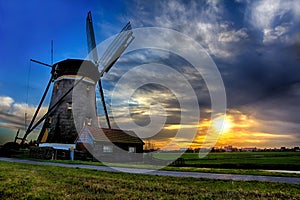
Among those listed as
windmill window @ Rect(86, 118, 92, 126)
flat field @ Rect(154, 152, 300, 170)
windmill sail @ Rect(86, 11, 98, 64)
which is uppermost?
windmill sail @ Rect(86, 11, 98, 64)

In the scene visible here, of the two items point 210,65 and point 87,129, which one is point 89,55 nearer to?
point 87,129

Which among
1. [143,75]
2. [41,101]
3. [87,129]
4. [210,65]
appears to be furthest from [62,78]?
[210,65]

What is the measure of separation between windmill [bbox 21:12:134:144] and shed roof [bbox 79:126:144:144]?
9.78 feet

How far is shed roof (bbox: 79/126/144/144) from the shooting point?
2686cm

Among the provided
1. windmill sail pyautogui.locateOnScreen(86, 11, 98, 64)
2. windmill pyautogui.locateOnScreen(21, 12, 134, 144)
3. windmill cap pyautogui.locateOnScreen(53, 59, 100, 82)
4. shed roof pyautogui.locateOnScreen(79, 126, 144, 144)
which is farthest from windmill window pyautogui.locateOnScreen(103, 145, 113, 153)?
windmill sail pyautogui.locateOnScreen(86, 11, 98, 64)

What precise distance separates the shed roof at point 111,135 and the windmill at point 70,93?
9.78 ft

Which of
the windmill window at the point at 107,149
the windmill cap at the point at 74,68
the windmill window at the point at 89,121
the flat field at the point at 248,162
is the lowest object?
the flat field at the point at 248,162

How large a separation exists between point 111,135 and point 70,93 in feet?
25.2

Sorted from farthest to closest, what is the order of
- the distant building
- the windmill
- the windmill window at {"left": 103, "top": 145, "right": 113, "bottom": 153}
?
the windmill < the windmill window at {"left": 103, "top": 145, "right": 113, "bottom": 153} < the distant building

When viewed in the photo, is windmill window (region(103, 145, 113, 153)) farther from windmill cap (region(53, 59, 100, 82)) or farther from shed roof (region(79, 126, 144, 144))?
windmill cap (region(53, 59, 100, 82))

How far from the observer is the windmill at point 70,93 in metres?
29.5

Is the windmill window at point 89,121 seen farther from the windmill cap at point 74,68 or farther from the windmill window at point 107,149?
the windmill cap at point 74,68

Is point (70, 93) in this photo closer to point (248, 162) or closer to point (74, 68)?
point (74, 68)

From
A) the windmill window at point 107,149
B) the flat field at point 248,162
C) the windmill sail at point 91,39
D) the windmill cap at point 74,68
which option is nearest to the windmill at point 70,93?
the windmill cap at point 74,68
